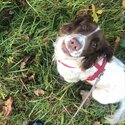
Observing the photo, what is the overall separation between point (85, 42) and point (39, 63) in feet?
3.46

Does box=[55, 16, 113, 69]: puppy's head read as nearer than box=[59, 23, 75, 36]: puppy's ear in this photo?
Yes

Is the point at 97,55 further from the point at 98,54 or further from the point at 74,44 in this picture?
the point at 74,44

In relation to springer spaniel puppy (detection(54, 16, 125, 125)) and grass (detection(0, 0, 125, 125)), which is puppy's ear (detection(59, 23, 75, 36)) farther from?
grass (detection(0, 0, 125, 125))

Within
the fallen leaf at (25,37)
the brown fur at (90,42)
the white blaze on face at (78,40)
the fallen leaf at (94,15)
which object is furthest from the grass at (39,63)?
the white blaze on face at (78,40)

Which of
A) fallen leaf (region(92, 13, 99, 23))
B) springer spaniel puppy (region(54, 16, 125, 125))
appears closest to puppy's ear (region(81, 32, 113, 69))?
springer spaniel puppy (region(54, 16, 125, 125))

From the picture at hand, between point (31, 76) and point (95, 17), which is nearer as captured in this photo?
point (95, 17)

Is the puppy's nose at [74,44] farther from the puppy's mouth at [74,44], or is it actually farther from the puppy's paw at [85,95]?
the puppy's paw at [85,95]

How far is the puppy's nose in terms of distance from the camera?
4281 mm

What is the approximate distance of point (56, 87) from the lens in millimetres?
5363

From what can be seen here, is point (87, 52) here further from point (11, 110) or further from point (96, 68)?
point (11, 110)

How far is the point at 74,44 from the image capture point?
14.0 ft

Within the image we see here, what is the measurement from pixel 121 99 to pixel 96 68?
540 millimetres

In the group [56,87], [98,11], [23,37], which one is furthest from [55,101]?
[98,11]

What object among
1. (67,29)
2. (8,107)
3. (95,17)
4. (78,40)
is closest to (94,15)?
(95,17)
